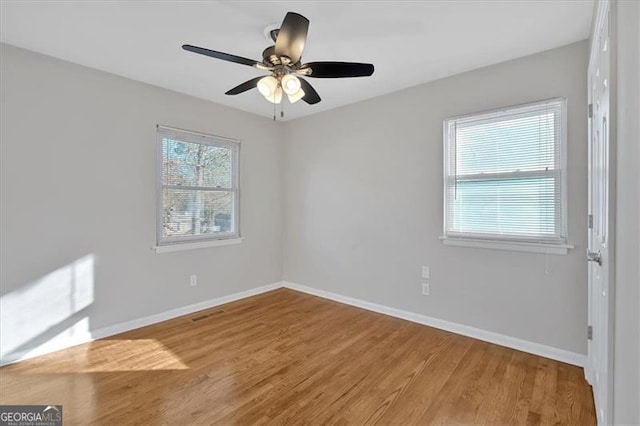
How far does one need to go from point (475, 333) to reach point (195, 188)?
135 inches

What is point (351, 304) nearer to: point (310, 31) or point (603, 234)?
point (603, 234)

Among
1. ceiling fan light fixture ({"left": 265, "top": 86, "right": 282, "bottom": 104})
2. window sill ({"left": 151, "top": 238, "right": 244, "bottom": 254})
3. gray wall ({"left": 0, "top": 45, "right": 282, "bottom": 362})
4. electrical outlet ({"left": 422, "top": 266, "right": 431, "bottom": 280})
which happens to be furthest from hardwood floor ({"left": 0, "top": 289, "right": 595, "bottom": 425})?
ceiling fan light fixture ({"left": 265, "top": 86, "right": 282, "bottom": 104})

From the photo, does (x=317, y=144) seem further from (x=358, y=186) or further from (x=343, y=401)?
(x=343, y=401)

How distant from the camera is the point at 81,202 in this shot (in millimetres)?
2832

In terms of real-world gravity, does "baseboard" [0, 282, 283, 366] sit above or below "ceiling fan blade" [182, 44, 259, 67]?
below

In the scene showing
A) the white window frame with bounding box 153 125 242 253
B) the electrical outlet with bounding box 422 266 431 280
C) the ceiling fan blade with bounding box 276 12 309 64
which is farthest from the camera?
the white window frame with bounding box 153 125 242 253

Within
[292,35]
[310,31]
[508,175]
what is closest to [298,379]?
[292,35]

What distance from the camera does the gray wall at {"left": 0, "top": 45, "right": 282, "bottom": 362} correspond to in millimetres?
2498

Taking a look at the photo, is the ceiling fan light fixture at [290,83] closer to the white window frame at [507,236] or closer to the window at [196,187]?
the white window frame at [507,236]

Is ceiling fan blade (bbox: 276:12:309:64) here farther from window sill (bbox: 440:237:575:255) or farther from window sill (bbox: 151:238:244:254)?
window sill (bbox: 151:238:244:254)

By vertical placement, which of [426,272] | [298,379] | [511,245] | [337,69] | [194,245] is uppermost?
[337,69]

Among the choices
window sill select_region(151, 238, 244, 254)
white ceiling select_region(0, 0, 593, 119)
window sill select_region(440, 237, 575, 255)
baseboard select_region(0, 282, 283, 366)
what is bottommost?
baseboard select_region(0, 282, 283, 366)

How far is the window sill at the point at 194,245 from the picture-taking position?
338 cm

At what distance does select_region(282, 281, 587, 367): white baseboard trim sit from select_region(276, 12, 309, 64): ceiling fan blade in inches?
111
